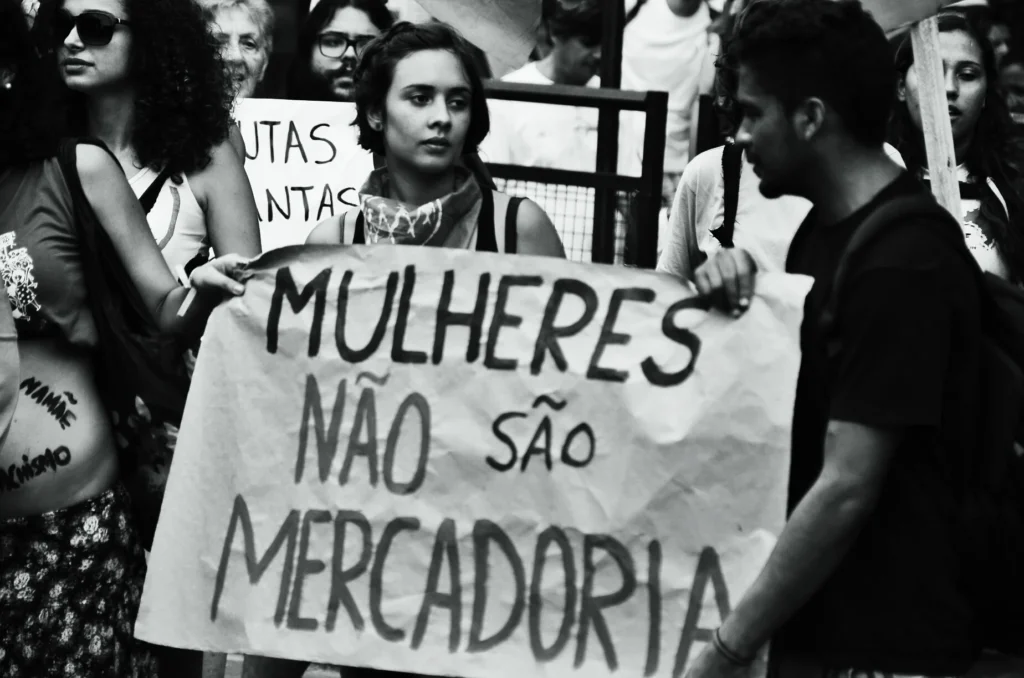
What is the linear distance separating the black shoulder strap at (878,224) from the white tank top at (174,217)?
2061 mm

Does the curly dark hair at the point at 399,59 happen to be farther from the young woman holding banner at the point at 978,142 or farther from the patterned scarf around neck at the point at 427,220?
the young woman holding banner at the point at 978,142

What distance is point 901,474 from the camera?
238 cm

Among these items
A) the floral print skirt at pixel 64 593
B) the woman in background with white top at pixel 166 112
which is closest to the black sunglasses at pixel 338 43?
the woman in background with white top at pixel 166 112

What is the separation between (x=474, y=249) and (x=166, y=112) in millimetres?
1156

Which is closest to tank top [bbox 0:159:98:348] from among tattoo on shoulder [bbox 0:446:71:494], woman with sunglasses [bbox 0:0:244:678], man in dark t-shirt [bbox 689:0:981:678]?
woman with sunglasses [bbox 0:0:244:678]

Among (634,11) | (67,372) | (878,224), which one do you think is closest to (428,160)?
(67,372)

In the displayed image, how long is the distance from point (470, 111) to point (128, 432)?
99 centimetres

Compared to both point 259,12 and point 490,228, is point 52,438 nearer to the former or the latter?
point 490,228

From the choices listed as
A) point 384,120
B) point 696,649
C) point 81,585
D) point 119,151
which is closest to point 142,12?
point 119,151

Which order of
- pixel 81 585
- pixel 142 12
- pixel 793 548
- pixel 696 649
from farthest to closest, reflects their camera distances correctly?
pixel 142 12 → pixel 81 585 → pixel 696 649 → pixel 793 548

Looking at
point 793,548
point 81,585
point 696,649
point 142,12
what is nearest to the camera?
point 793,548

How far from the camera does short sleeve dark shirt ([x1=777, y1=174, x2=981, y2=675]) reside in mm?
2277

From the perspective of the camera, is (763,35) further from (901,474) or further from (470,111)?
(470,111)

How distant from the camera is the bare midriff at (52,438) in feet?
10.7
